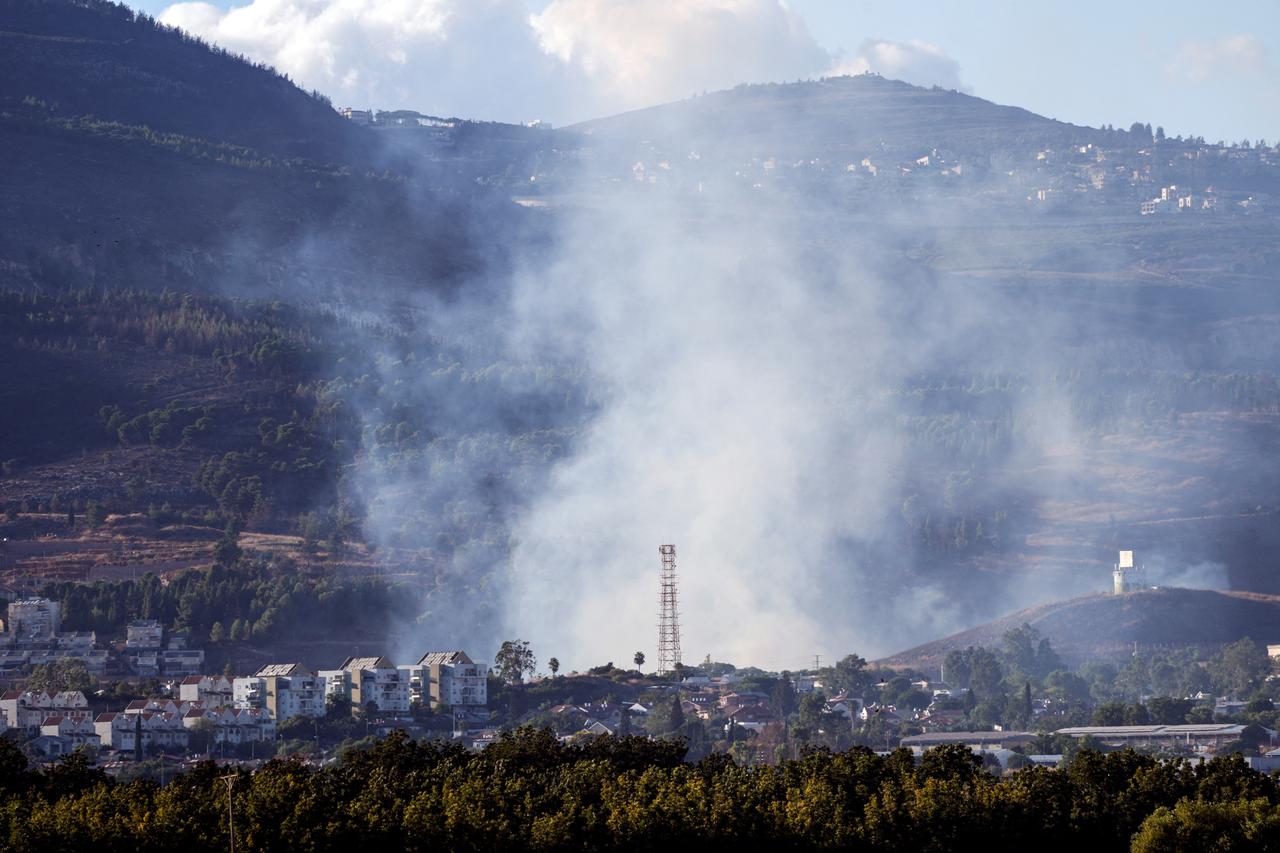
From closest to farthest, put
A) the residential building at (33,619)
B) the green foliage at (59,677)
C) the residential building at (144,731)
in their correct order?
the residential building at (144,731), the green foliage at (59,677), the residential building at (33,619)

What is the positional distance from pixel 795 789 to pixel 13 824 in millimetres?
20588

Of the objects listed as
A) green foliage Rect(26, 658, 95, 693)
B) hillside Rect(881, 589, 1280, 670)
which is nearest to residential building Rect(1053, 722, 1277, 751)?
hillside Rect(881, 589, 1280, 670)

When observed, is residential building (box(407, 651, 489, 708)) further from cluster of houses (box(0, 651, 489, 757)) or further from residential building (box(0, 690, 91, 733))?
residential building (box(0, 690, 91, 733))

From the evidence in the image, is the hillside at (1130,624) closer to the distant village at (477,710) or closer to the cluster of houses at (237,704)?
the distant village at (477,710)

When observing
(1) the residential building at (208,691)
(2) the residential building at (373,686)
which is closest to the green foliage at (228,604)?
(1) the residential building at (208,691)

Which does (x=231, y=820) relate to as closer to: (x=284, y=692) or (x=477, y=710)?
(x=284, y=692)

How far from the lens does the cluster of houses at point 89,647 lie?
114312mm

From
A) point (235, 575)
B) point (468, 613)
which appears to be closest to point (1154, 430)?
point (468, 613)

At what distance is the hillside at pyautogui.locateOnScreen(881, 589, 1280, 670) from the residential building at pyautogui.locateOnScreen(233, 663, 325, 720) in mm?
44966

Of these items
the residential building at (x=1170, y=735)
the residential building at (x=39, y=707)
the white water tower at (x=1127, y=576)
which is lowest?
the residential building at (x=1170, y=735)

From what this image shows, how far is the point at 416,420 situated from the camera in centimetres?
18325

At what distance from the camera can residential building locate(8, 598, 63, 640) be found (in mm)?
117000

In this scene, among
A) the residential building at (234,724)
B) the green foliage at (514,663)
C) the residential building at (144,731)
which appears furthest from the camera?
the green foliage at (514,663)

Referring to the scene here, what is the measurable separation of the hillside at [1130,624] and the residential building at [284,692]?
148 ft
